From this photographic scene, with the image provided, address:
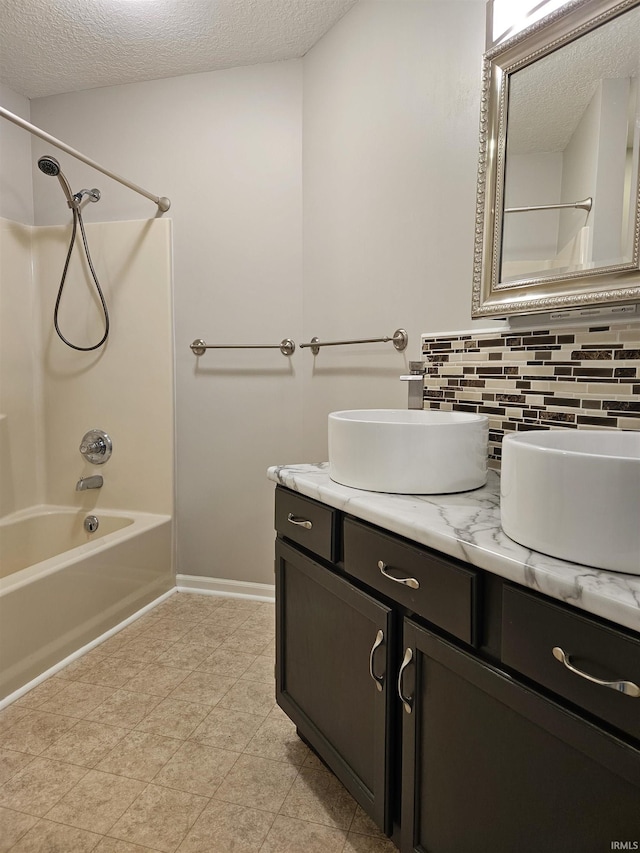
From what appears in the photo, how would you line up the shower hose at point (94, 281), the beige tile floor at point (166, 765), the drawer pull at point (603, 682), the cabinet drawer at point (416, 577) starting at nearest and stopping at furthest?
the drawer pull at point (603, 682) → the cabinet drawer at point (416, 577) → the beige tile floor at point (166, 765) → the shower hose at point (94, 281)

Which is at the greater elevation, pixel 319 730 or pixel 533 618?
pixel 533 618

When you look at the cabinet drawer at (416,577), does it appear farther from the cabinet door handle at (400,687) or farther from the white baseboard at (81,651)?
the white baseboard at (81,651)

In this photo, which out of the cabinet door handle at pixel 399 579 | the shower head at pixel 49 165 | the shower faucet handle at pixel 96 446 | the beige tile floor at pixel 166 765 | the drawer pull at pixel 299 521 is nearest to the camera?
the cabinet door handle at pixel 399 579

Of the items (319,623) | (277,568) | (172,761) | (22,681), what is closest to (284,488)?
(277,568)

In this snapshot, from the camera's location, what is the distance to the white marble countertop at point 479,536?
0.66m

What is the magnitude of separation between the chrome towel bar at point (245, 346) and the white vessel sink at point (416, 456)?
1220mm

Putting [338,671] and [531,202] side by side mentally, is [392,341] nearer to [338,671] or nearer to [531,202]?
[531,202]

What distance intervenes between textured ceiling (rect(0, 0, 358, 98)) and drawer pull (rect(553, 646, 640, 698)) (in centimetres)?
233

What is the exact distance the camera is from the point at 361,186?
2020 mm

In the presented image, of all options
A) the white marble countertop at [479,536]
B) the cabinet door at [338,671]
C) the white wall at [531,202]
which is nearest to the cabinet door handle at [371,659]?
the cabinet door at [338,671]

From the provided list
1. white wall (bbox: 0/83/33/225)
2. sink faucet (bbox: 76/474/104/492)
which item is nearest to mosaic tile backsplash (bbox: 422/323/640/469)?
sink faucet (bbox: 76/474/104/492)

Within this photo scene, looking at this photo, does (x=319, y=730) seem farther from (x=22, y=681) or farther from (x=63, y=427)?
(x=63, y=427)

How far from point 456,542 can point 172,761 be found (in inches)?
45.7

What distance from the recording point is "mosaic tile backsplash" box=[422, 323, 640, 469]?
1.15m
